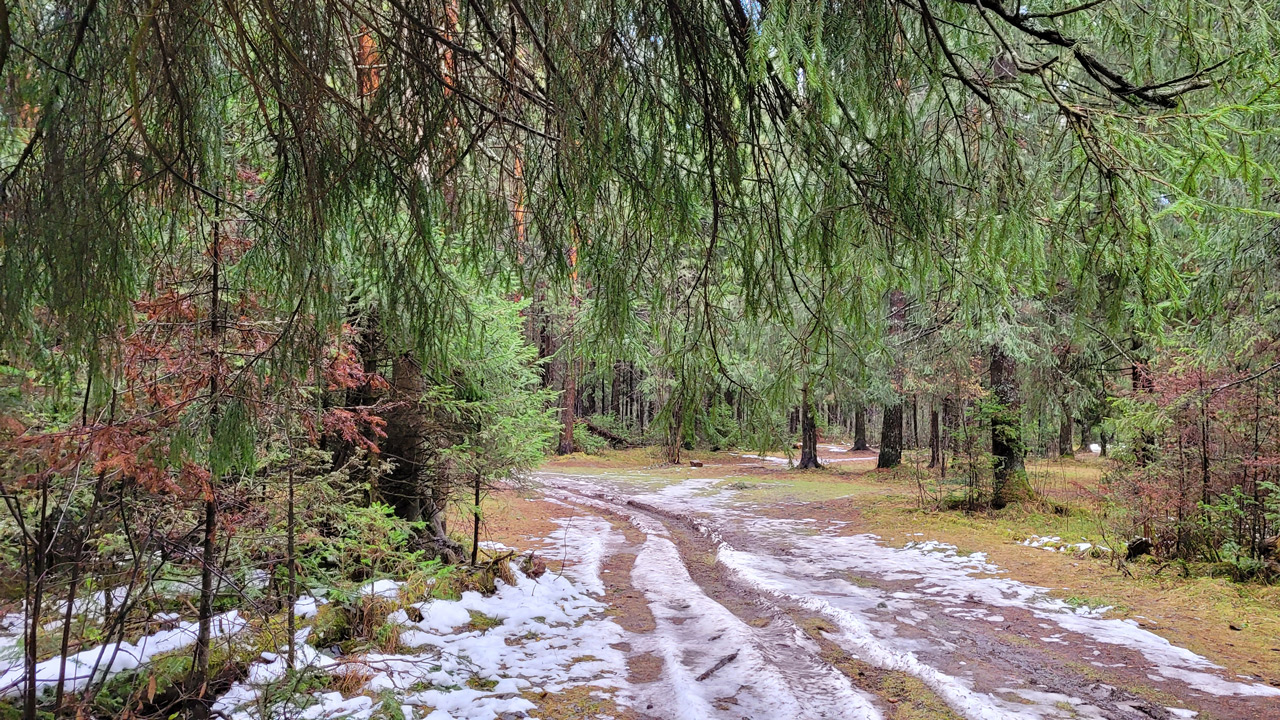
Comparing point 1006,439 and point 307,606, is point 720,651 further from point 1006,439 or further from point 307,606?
point 1006,439

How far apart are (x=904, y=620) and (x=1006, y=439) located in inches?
288

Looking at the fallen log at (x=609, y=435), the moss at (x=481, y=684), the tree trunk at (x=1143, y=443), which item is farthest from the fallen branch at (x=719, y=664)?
the fallen log at (x=609, y=435)

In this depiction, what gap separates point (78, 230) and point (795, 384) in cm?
305

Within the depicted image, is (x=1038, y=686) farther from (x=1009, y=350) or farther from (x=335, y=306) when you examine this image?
(x=1009, y=350)

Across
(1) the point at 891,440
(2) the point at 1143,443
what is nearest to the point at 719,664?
(2) the point at 1143,443

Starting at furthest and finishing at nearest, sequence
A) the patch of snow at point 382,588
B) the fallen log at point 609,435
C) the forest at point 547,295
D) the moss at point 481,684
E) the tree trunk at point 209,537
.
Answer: the fallen log at point 609,435 < the patch of snow at point 382,588 < the moss at point 481,684 < the tree trunk at point 209,537 < the forest at point 547,295

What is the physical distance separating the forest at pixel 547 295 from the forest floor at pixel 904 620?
57 mm

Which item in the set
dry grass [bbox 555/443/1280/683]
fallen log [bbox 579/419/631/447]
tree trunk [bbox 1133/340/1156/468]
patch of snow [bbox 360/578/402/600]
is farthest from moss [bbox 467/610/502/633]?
fallen log [bbox 579/419/631/447]

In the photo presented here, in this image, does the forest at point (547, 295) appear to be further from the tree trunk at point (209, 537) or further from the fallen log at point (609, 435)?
the fallen log at point (609, 435)

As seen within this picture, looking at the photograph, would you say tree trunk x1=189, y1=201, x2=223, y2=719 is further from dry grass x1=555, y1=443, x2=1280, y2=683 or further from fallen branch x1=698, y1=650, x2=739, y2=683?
dry grass x1=555, y1=443, x2=1280, y2=683

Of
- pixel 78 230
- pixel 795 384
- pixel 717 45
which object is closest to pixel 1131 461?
pixel 795 384

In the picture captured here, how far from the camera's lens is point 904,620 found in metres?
6.55

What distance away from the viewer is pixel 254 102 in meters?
3.27

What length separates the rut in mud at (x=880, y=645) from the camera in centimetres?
462
